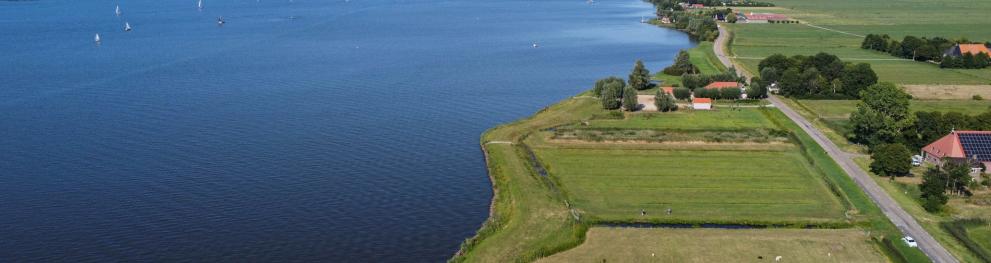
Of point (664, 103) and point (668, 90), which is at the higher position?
point (668, 90)

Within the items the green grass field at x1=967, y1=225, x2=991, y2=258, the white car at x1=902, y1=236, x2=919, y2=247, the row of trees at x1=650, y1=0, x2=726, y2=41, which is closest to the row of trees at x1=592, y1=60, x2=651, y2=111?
the green grass field at x1=967, y1=225, x2=991, y2=258

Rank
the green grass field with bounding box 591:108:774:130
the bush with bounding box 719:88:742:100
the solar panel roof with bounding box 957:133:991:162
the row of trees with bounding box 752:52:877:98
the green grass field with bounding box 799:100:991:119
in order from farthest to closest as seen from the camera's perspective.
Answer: the row of trees with bounding box 752:52:877:98 < the bush with bounding box 719:88:742:100 < the green grass field with bounding box 799:100:991:119 < the green grass field with bounding box 591:108:774:130 < the solar panel roof with bounding box 957:133:991:162

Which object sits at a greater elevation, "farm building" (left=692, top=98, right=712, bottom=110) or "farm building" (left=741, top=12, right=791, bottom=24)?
"farm building" (left=741, top=12, right=791, bottom=24)

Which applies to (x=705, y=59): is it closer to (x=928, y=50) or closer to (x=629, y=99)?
(x=928, y=50)

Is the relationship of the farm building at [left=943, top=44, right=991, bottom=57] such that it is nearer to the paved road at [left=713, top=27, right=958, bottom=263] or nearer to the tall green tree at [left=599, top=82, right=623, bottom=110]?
the paved road at [left=713, top=27, right=958, bottom=263]

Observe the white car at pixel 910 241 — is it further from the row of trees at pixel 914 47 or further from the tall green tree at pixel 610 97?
the row of trees at pixel 914 47

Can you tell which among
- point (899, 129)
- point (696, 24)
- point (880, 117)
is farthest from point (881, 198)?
point (696, 24)
